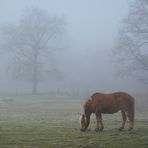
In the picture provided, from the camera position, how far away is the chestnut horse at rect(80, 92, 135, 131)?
51.8 feet

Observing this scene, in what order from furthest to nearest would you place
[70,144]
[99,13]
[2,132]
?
[99,13] → [2,132] → [70,144]

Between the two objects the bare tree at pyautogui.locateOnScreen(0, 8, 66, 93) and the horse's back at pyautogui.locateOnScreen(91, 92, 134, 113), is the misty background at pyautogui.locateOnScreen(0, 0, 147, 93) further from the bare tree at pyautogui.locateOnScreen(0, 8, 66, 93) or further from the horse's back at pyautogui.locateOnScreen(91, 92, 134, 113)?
the horse's back at pyautogui.locateOnScreen(91, 92, 134, 113)

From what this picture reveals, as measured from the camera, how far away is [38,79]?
5822cm

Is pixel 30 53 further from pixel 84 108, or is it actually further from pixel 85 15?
pixel 85 15

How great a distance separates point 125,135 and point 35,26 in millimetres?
45671

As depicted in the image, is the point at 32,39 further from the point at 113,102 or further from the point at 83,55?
the point at 113,102

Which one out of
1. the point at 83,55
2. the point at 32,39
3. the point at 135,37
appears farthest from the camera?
the point at 83,55

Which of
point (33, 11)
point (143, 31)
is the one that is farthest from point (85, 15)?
point (143, 31)

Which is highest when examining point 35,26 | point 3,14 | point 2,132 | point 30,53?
point 3,14

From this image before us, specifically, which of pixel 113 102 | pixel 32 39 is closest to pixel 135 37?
pixel 113 102

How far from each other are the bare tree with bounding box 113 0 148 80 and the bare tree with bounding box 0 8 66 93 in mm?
22876

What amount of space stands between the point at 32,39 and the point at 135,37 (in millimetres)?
24961

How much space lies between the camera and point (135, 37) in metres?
36.5

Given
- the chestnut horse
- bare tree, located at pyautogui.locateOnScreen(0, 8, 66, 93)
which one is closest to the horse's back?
the chestnut horse
